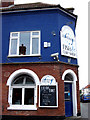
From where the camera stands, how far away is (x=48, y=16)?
10.9 meters

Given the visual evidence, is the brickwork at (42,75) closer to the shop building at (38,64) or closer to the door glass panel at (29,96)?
the shop building at (38,64)

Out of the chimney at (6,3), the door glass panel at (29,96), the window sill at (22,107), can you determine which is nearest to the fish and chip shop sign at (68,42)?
the door glass panel at (29,96)

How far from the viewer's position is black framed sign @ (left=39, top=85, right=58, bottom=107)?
31.4ft

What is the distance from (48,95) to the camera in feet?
31.9

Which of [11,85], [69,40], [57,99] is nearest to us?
[57,99]

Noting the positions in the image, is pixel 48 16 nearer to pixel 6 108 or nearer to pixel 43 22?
pixel 43 22

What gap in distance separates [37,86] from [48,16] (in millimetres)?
4937

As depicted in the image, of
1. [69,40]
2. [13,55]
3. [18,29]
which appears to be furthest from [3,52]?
[69,40]

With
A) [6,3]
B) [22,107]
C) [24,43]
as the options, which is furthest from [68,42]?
[6,3]

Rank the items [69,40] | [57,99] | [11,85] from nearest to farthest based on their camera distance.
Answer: [57,99], [11,85], [69,40]

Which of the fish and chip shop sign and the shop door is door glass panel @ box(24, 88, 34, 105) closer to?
the shop door

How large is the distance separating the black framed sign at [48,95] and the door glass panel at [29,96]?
0.64m

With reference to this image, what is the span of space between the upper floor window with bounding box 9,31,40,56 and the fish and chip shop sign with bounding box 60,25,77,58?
173 centimetres

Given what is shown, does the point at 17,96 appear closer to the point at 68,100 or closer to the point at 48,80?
the point at 48,80
